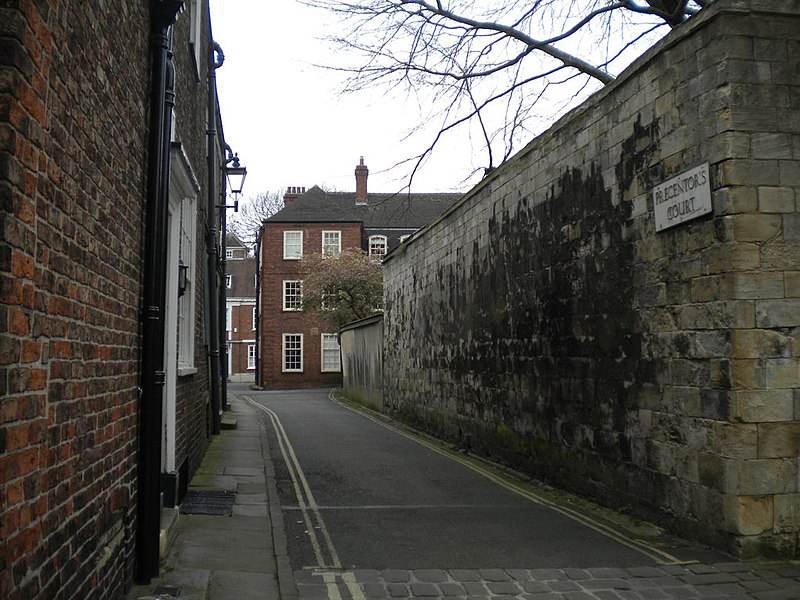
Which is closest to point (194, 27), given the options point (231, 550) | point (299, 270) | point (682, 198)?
point (682, 198)

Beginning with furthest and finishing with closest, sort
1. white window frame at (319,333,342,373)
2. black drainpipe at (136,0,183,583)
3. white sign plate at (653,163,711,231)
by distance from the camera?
white window frame at (319,333,342,373), white sign plate at (653,163,711,231), black drainpipe at (136,0,183,583)

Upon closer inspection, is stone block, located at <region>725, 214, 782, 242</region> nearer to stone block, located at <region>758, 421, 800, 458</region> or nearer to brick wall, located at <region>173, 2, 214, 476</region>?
stone block, located at <region>758, 421, 800, 458</region>

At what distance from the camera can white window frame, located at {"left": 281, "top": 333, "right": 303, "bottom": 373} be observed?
40.3 metres

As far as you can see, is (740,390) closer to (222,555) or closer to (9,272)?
(222,555)

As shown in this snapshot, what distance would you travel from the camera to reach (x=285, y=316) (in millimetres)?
41125

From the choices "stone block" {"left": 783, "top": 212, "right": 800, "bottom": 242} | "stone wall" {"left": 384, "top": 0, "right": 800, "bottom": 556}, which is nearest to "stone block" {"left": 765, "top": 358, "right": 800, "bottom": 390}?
"stone wall" {"left": 384, "top": 0, "right": 800, "bottom": 556}

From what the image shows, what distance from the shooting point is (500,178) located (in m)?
11.0

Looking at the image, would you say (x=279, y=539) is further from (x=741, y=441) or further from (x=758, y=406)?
(x=758, y=406)

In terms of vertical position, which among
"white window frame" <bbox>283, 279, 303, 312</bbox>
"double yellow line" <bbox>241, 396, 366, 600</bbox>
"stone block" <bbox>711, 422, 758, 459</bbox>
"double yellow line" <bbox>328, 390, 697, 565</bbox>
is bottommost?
"double yellow line" <bbox>328, 390, 697, 565</bbox>

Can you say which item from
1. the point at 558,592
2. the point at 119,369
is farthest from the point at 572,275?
the point at 119,369

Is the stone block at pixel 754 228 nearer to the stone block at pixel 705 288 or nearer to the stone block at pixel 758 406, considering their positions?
the stone block at pixel 705 288

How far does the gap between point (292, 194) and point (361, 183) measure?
4.87 metres

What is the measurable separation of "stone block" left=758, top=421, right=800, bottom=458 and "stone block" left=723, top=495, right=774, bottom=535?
0.36 m

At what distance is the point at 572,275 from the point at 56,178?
6501 millimetres
